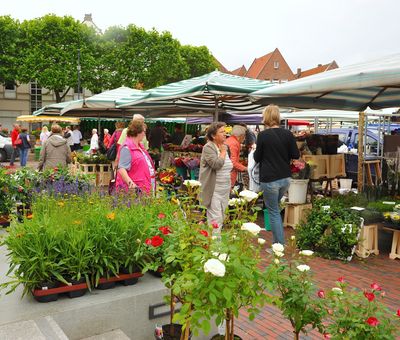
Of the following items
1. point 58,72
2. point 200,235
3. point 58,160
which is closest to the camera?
point 200,235

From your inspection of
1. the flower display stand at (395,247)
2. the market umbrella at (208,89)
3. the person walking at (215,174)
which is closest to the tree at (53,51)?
the market umbrella at (208,89)

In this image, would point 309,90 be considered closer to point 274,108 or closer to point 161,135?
point 274,108

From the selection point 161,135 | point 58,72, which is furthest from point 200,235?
point 58,72

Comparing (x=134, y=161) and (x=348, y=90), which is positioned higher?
(x=348, y=90)

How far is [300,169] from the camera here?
7.00 m

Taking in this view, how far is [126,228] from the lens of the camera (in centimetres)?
304

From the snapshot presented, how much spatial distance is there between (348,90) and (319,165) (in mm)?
1726

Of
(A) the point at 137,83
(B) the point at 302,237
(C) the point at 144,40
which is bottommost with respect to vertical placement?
(B) the point at 302,237

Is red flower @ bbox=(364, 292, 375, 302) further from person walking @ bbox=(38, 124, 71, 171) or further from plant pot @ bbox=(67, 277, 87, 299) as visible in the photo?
person walking @ bbox=(38, 124, 71, 171)

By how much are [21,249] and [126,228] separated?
69 cm

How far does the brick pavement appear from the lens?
11.8ft

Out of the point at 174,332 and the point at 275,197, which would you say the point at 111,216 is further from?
the point at 275,197

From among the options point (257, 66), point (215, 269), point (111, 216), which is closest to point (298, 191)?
point (111, 216)

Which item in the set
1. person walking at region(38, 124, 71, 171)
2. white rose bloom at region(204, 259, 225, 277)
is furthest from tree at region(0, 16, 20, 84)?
white rose bloom at region(204, 259, 225, 277)
